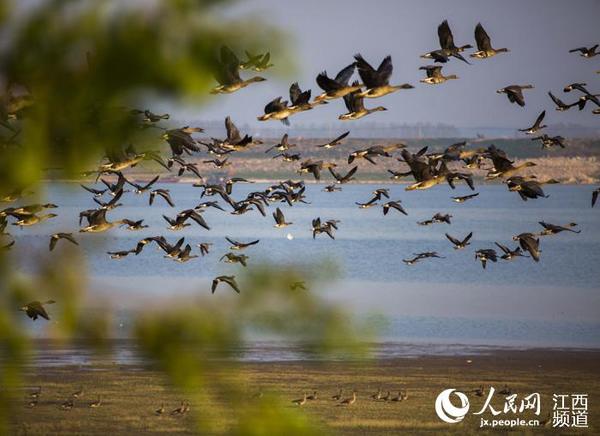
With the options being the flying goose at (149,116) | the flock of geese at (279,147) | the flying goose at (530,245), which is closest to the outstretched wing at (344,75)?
the flock of geese at (279,147)

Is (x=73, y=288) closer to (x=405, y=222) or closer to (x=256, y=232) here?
(x=256, y=232)

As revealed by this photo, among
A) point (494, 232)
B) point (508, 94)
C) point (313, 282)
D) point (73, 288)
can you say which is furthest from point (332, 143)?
point (494, 232)

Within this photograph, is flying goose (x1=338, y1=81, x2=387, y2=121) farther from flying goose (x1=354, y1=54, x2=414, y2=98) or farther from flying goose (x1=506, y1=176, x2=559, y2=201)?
flying goose (x1=506, y1=176, x2=559, y2=201)

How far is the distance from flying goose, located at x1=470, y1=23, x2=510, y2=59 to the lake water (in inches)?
188

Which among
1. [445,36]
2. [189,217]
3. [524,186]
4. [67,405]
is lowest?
[67,405]

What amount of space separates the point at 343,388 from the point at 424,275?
7001 centimetres

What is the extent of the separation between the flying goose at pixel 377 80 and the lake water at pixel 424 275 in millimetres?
3623

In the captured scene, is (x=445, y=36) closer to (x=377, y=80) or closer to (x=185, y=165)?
(x=185, y=165)

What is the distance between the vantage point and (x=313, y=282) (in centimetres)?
892

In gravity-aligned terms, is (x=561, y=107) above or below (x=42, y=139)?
above

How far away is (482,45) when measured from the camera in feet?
61.2

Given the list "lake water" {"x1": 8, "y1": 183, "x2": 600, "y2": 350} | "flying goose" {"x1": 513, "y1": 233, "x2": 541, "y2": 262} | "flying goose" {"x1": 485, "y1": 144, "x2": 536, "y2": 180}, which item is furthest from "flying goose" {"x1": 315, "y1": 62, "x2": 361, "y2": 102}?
"flying goose" {"x1": 513, "y1": 233, "x2": 541, "y2": 262}

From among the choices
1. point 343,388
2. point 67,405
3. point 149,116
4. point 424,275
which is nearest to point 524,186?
point 149,116

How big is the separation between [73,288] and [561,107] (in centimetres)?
1545
